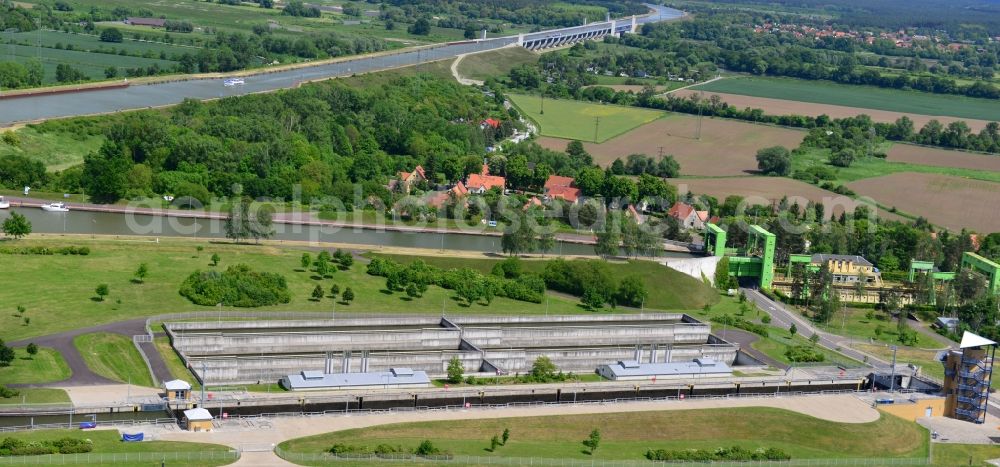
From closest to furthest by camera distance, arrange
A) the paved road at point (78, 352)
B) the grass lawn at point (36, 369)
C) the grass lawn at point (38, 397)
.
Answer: the grass lawn at point (38, 397) → the grass lawn at point (36, 369) → the paved road at point (78, 352)

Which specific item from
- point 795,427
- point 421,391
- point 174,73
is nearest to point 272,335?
point 421,391

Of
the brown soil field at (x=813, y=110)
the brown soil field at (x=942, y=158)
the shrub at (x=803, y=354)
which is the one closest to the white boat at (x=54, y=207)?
the shrub at (x=803, y=354)

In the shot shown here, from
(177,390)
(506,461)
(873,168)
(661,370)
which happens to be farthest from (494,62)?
(506,461)

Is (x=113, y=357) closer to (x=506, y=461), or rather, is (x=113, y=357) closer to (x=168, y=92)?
(x=506, y=461)

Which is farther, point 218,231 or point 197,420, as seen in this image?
point 218,231

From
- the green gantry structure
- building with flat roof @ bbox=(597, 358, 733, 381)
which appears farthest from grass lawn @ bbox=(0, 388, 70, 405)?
the green gantry structure

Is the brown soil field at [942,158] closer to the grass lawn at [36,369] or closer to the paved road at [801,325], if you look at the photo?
the paved road at [801,325]
